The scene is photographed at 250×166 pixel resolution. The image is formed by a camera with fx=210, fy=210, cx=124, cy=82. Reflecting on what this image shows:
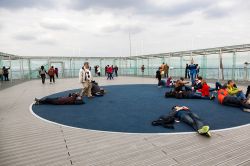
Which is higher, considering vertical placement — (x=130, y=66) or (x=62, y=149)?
(x=130, y=66)

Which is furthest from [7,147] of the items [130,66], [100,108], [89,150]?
[130,66]

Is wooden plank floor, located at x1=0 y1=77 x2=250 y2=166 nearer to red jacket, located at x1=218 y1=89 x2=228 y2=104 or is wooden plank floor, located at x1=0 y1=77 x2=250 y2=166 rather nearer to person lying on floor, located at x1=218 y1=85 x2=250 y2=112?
person lying on floor, located at x1=218 y1=85 x2=250 y2=112

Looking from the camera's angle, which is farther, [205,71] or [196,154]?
[205,71]

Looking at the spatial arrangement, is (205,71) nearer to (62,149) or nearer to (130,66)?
(130,66)

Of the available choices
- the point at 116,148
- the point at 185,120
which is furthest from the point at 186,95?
the point at 116,148

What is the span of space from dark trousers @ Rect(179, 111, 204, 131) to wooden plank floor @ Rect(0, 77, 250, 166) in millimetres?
339

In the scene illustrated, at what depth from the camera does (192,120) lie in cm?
553

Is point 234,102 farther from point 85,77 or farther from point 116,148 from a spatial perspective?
point 85,77

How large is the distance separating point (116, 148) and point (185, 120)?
7.86 ft

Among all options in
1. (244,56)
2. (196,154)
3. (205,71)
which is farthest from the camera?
(205,71)

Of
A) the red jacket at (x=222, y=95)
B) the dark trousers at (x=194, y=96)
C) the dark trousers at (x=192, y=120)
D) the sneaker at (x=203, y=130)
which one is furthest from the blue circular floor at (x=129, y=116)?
the dark trousers at (x=194, y=96)

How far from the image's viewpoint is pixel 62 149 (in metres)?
4.19

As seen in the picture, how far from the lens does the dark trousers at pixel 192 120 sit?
514 centimetres

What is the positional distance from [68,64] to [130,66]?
8.54 m
